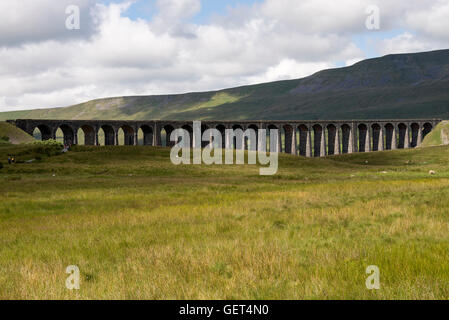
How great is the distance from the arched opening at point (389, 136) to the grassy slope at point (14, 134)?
11181 centimetres

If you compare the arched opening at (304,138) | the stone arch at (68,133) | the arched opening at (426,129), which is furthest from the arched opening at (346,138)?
the stone arch at (68,133)

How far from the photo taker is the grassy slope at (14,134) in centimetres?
9206

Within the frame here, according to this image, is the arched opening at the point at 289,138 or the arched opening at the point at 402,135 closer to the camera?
the arched opening at the point at 289,138

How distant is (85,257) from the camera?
10.5 metres

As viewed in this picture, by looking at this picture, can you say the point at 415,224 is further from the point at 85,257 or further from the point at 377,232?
the point at 85,257

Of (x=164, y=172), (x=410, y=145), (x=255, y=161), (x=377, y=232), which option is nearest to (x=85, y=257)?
(x=377, y=232)

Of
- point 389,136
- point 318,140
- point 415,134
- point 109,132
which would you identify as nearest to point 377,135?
point 389,136

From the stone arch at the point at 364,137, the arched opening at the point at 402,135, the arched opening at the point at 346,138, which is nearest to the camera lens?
the arched opening at the point at 346,138

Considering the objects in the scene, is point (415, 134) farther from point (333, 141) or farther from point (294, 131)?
point (294, 131)

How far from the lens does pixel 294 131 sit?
131 m

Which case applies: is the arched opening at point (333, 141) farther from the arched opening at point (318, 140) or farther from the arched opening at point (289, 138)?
the arched opening at point (289, 138)

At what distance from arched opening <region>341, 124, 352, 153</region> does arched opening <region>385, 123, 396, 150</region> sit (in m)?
16.9

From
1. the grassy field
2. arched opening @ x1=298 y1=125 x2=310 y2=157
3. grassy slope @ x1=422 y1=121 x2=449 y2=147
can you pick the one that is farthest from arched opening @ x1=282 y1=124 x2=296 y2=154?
the grassy field

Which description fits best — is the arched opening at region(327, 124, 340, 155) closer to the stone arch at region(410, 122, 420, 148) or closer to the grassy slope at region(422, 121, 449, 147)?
the grassy slope at region(422, 121, 449, 147)
